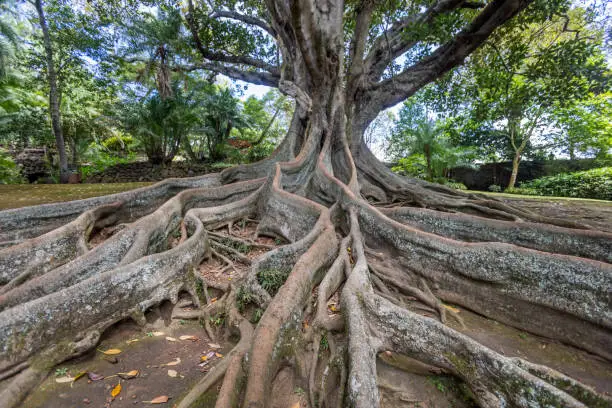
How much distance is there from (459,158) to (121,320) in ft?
50.4

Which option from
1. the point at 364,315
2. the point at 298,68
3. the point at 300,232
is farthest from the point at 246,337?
the point at 298,68

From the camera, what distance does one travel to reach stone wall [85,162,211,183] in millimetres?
10484

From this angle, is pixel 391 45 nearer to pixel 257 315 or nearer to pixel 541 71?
pixel 541 71

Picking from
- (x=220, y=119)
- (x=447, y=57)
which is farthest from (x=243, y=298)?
(x=220, y=119)

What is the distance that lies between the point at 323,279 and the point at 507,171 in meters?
18.8

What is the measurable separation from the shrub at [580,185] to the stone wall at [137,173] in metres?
17.0

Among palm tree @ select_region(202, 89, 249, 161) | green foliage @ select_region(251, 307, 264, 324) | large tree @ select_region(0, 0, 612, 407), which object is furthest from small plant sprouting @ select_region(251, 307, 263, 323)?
palm tree @ select_region(202, 89, 249, 161)

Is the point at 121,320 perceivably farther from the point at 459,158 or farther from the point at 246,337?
the point at 459,158

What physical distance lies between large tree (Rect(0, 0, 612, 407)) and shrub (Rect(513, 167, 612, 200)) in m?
10.6

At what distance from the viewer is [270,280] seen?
2533 mm

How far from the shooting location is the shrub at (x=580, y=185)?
35.6 ft

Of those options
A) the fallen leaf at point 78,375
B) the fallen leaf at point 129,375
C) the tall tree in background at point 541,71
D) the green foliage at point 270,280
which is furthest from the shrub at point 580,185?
the fallen leaf at point 78,375

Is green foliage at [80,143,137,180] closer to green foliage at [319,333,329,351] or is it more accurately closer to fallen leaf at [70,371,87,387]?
fallen leaf at [70,371,87,387]

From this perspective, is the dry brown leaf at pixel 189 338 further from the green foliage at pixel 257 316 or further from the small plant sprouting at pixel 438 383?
the small plant sprouting at pixel 438 383
